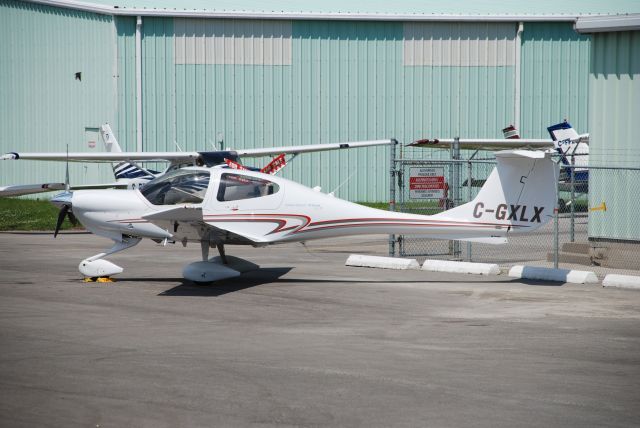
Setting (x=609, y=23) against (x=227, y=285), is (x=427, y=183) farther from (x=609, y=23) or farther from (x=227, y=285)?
(x=227, y=285)

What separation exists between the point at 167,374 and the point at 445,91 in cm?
3056

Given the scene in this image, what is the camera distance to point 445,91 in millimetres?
38156

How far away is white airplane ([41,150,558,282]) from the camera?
1481 centimetres

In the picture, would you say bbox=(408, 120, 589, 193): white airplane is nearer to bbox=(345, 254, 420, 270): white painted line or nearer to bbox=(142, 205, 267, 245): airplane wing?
bbox=(345, 254, 420, 270): white painted line

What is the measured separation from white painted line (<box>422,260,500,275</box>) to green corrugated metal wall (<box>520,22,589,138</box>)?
2180 cm

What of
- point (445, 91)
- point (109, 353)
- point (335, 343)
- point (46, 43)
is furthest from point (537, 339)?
point (46, 43)

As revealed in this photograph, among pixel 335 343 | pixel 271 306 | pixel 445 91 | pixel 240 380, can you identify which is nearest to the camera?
pixel 240 380

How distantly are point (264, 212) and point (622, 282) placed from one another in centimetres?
577

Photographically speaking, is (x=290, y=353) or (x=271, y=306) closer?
(x=290, y=353)

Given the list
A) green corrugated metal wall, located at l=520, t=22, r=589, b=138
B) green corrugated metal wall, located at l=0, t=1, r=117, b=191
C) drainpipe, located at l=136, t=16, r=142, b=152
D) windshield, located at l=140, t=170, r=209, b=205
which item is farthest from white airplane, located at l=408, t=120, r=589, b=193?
windshield, located at l=140, t=170, r=209, b=205

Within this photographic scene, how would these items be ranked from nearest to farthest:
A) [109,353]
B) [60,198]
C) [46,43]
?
1. [109,353]
2. [60,198]
3. [46,43]

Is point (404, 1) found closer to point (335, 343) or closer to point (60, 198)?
point (60, 198)

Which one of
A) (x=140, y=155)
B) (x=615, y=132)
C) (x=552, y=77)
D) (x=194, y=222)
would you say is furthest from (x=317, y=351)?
(x=552, y=77)

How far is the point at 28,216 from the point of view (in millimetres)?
32344
